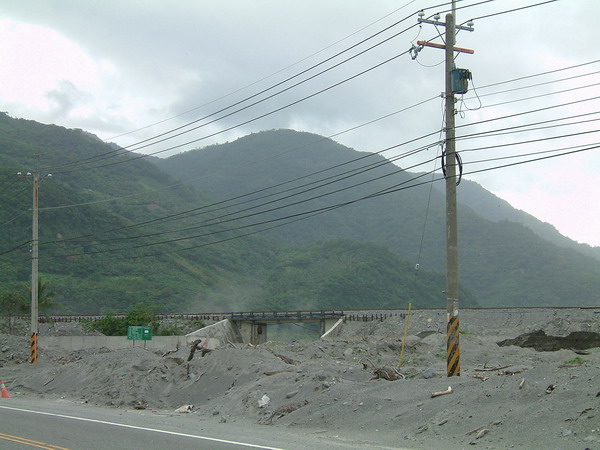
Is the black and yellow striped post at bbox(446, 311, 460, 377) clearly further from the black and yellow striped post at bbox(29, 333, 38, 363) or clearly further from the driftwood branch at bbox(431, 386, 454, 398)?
the black and yellow striped post at bbox(29, 333, 38, 363)

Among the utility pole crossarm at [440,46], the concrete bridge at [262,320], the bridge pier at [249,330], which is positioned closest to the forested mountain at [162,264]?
the concrete bridge at [262,320]

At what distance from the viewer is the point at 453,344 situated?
17.2 m

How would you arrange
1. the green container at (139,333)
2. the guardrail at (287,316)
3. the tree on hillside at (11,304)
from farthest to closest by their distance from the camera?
the tree on hillside at (11,304) → the guardrail at (287,316) → the green container at (139,333)

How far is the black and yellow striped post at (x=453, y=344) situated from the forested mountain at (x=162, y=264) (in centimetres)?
6767

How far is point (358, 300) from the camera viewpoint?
11944 centimetres

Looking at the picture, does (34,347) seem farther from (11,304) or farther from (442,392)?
(11,304)

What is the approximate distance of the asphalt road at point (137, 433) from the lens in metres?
12.5

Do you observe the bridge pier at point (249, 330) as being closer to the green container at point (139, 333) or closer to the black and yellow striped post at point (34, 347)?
the green container at point (139, 333)

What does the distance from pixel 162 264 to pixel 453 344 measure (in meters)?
112


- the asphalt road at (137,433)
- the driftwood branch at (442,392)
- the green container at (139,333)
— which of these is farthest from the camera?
the green container at (139,333)

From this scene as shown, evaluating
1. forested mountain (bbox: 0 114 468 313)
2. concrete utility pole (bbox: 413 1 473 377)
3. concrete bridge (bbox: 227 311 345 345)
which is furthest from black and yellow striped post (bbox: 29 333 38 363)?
forested mountain (bbox: 0 114 468 313)

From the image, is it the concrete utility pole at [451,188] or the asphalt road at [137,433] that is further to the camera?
the concrete utility pole at [451,188]

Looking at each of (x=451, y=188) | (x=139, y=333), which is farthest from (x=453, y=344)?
(x=139, y=333)

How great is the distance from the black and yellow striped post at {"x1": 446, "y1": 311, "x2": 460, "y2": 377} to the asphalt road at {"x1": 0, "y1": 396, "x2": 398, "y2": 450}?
15.1 feet
